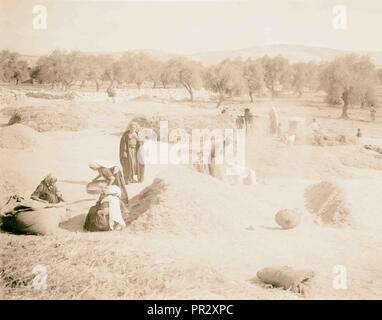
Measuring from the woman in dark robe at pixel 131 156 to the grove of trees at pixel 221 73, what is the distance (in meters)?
6.90

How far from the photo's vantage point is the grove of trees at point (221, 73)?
14.7 metres

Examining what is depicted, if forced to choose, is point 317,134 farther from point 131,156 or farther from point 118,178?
point 118,178

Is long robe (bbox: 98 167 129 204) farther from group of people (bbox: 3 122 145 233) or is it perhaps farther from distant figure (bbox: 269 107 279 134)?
distant figure (bbox: 269 107 279 134)

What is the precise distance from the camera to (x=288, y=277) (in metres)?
5.81

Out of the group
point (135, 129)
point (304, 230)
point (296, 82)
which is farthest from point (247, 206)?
point (296, 82)

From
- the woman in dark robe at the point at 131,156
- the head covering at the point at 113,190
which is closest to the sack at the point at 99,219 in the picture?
the head covering at the point at 113,190

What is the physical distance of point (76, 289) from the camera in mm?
5734

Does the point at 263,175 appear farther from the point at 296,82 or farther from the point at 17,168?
the point at 296,82

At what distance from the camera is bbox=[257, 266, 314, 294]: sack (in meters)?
5.78

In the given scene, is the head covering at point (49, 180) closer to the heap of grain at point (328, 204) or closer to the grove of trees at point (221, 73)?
the heap of grain at point (328, 204)

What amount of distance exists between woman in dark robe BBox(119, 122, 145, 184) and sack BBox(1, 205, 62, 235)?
2.51m

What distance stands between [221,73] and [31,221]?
2079 cm

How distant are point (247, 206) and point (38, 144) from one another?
18.0ft

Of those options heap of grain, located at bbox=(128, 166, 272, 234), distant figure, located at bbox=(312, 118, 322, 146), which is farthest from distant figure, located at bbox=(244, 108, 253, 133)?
heap of grain, located at bbox=(128, 166, 272, 234)
